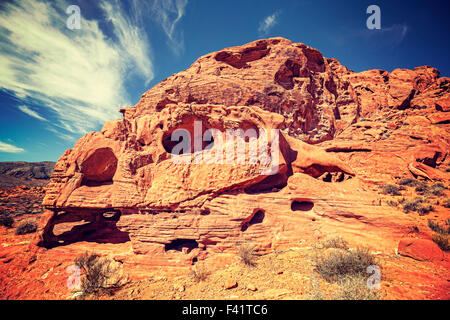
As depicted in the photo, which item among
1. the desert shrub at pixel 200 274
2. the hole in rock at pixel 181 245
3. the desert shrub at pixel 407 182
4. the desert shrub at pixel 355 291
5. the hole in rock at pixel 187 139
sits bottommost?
the desert shrub at pixel 200 274

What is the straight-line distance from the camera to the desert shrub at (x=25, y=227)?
10.1 metres

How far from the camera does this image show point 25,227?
1030cm

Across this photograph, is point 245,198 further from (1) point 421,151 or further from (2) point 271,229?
(1) point 421,151

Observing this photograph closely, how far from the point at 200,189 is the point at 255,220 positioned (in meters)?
2.46

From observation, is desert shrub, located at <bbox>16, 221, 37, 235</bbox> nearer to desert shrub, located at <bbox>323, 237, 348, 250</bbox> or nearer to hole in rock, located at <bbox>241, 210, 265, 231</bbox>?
hole in rock, located at <bbox>241, 210, 265, 231</bbox>

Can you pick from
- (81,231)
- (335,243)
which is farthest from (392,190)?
(81,231)

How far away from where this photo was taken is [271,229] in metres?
6.03

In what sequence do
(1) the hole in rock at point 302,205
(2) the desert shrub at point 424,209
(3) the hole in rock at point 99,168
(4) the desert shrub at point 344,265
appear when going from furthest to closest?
(3) the hole in rock at point 99,168
(2) the desert shrub at point 424,209
(1) the hole in rock at point 302,205
(4) the desert shrub at point 344,265

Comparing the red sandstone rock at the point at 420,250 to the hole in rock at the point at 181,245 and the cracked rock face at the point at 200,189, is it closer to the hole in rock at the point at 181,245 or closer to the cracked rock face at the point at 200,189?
the cracked rock face at the point at 200,189

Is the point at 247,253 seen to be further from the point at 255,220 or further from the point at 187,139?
the point at 187,139

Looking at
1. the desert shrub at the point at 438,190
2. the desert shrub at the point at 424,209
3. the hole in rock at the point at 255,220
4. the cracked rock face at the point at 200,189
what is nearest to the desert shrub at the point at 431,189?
the desert shrub at the point at 438,190

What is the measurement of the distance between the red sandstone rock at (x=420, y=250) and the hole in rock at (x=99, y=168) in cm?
1077
